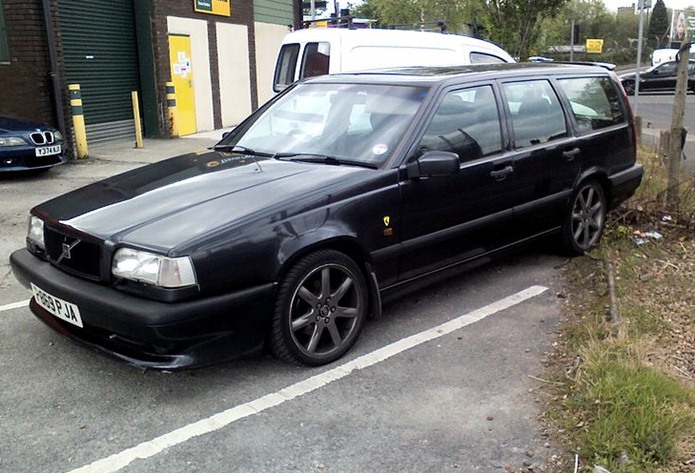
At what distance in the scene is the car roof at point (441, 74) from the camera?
4.68 m

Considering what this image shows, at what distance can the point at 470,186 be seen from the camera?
4.60m

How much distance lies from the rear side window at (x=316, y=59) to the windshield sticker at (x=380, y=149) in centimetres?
576

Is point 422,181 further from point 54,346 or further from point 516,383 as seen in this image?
point 54,346

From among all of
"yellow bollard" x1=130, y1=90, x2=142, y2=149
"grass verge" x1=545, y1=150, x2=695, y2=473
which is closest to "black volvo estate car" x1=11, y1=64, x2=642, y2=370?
"grass verge" x1=545, y1=150, x2=695, y2=473

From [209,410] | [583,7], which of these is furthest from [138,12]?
[583,7]

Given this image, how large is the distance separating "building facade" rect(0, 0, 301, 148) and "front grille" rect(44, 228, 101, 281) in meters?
8.26

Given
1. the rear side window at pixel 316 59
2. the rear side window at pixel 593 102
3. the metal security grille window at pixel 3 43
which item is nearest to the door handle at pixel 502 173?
A: the rear side window at pixel 593 102

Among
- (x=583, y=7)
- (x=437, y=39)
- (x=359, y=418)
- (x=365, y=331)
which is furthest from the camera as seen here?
(x=583, y=7)

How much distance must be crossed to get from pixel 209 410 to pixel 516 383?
5.36ft

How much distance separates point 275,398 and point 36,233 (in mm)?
1739

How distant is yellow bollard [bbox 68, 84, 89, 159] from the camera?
11.2 meters

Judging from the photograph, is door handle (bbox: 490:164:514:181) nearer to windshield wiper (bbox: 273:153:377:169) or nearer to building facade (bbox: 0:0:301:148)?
windshield wiper (bbox: 273:153:377:169)

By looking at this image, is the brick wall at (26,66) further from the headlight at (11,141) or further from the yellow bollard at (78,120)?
the headlight at (11,141)

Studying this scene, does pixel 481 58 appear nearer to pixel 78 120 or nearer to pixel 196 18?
pixel 78 120
